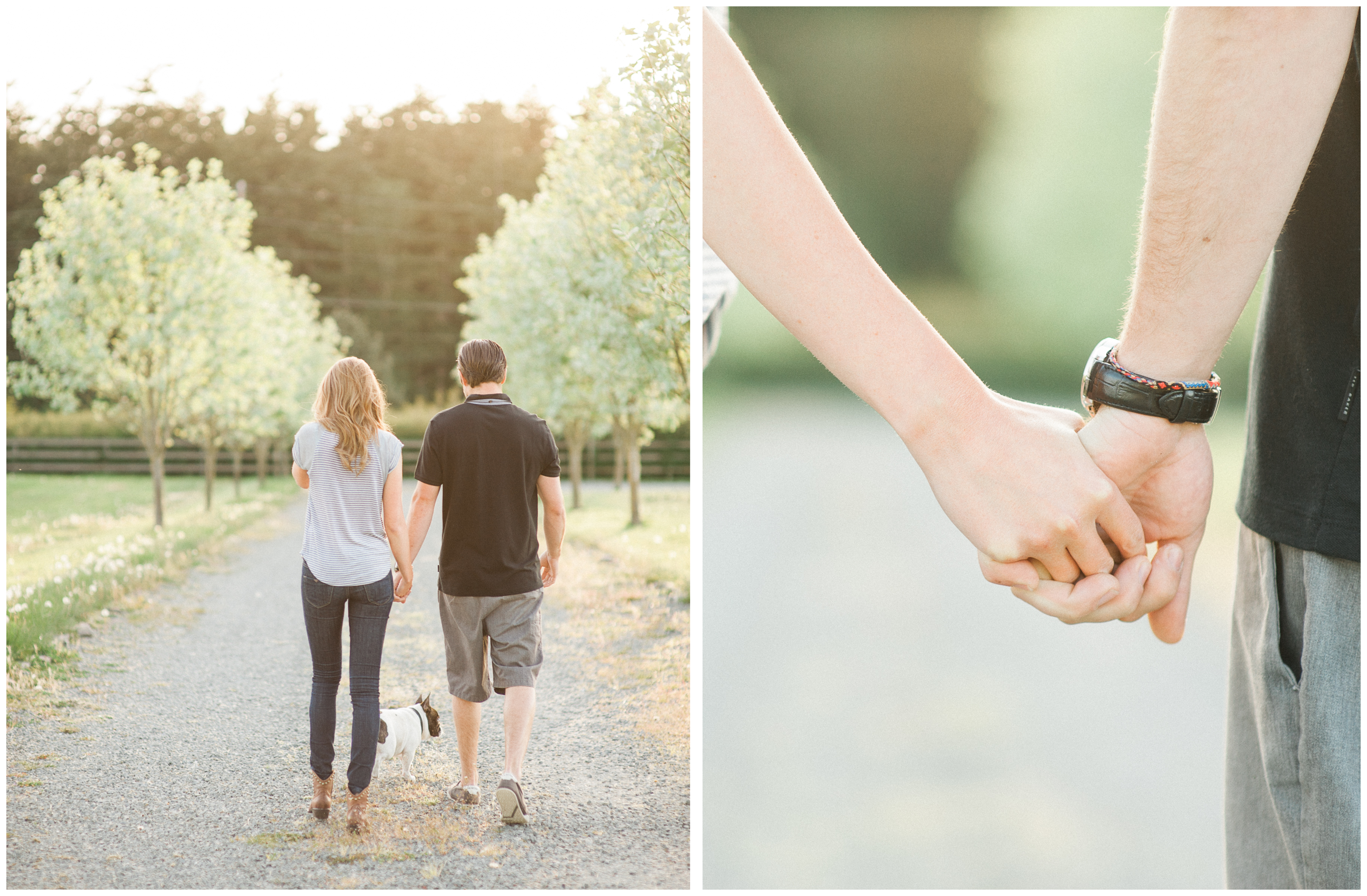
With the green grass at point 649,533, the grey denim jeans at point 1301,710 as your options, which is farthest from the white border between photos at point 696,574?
the green grass at point 649,533

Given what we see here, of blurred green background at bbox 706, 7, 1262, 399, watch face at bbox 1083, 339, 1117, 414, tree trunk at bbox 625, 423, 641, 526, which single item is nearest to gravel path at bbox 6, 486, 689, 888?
blurred green background at bbox 706, 7, 1262, 399

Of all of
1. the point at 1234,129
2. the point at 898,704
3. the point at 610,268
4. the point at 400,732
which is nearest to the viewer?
the point at 1234,129

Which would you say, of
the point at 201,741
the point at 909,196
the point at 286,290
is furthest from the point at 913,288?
the point at 286,290

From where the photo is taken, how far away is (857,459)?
6.64 ft

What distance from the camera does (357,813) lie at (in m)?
1.70

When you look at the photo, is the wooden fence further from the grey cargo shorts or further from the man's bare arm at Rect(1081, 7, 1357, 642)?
the man's bare arm at Rect(1081, 7, 1357, 642)

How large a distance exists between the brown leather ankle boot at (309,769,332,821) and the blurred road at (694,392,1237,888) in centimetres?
70

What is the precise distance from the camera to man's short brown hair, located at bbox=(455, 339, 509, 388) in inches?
69.5

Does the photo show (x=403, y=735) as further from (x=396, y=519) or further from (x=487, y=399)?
(x=487, y=399)

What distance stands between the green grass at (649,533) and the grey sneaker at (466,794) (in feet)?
3.13

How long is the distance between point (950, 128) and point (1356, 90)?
2.41ft

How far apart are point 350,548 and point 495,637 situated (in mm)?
319

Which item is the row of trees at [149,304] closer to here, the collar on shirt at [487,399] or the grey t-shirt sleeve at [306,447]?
the grey t-shirt sleeve at [306,447]

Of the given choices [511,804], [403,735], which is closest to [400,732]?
[403,735]
